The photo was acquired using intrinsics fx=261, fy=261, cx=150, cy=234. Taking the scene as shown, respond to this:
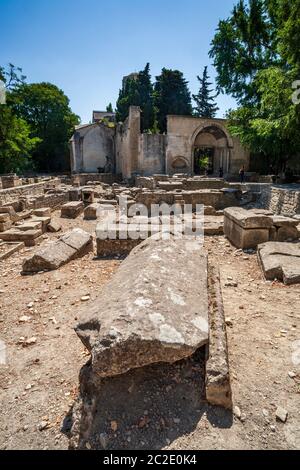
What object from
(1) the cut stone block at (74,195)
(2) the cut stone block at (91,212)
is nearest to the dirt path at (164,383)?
(2) the cut stone block at (91,212)

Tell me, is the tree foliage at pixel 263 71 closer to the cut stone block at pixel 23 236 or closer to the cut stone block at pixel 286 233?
the cut stone block at pixel 286 233

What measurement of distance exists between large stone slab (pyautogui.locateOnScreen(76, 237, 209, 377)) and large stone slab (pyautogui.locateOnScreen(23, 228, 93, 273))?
2.50 metres

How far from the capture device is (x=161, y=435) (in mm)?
1594

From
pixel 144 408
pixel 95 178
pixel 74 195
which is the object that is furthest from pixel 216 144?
pixel 144 408

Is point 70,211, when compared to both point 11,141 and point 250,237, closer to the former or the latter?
point 250,237

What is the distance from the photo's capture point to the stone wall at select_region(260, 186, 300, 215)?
8164 millimetres

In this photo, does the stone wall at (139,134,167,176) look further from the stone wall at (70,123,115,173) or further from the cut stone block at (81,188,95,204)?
the cut stone block at (81,188,95,204)

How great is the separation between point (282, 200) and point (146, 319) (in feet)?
28.3

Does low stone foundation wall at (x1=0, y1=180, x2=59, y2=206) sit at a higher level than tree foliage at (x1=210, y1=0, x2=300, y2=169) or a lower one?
lower

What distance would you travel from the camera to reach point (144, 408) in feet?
5.60

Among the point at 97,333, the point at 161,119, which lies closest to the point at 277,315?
the point at 97,333

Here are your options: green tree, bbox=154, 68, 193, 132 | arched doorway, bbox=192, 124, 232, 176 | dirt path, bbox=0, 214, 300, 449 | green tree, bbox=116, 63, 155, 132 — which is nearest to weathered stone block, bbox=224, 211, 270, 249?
dirt path, bbox=0, 214, 300, 449

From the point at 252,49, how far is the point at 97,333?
67.6 ft

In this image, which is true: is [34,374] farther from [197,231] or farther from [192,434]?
[197,231]
